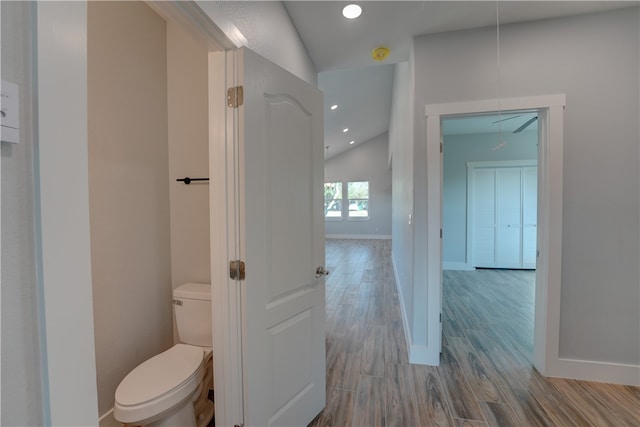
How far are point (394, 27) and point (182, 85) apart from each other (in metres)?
1.67

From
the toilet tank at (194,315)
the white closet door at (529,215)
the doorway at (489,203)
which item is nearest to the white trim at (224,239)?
the toilet tank at (194,315)

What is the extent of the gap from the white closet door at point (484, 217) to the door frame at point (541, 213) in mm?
3319

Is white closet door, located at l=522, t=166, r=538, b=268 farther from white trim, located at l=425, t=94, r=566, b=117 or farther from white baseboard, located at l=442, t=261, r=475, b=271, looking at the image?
white trim, located at l=425, t=94, r=566, b=117

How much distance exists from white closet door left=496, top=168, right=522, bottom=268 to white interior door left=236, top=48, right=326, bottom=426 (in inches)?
191

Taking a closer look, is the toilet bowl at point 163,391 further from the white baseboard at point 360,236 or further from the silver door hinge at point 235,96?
the white baseboard at point 360,236

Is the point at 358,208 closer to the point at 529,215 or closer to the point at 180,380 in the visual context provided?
the point at 529,215

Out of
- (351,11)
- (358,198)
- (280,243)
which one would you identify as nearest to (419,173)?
(351,11)

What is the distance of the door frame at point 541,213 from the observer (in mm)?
1991

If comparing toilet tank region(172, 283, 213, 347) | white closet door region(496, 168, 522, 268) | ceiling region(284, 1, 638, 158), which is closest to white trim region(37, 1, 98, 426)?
toilet tank region(172, 283, 213, 347)

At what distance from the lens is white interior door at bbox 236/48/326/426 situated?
1228mm

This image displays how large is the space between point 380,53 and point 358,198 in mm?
7550

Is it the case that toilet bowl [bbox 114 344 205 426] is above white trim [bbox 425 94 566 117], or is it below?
below

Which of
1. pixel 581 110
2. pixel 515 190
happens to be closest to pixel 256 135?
pixel 581 110

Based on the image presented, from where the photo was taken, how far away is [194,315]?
Result: 5.64 feet
